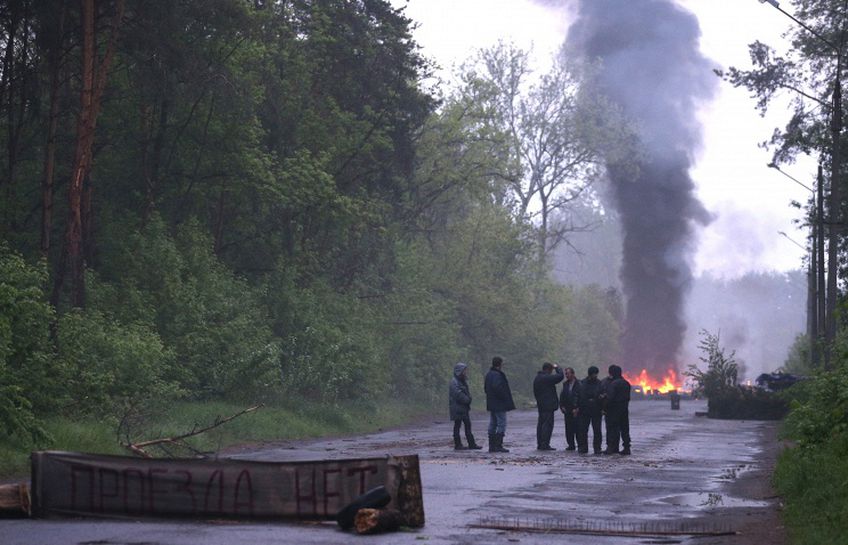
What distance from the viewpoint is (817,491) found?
14.3 meters

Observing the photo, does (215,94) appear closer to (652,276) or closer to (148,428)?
(148,428)

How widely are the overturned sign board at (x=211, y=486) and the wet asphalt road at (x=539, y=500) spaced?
21 centimetres

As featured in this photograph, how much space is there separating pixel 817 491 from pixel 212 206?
30.8 m

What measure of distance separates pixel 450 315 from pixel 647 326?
27.2 metres

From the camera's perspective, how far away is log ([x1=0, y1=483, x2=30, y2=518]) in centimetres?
1301

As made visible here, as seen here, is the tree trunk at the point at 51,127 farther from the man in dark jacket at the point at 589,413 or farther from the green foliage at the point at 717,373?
the green foliage at the point at 717,373

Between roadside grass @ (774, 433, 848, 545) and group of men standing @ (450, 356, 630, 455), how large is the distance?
7.62m

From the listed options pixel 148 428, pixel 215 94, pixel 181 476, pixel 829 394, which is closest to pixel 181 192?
pixel 215 94

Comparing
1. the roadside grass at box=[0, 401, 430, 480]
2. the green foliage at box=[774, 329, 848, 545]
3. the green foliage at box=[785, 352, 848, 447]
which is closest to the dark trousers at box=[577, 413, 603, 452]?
the green foliage at box=[774, 329, 848, 545]

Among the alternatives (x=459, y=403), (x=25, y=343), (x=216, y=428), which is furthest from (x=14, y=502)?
(x=216, y=428)

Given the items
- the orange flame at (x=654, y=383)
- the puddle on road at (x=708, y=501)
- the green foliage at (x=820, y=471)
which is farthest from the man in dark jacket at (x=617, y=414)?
the orange flame at (x=654, y=383)

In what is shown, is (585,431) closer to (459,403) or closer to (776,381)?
(459,403)

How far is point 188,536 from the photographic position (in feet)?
38.3

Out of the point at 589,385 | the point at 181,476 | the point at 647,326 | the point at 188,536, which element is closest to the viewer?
the point at 188,536
